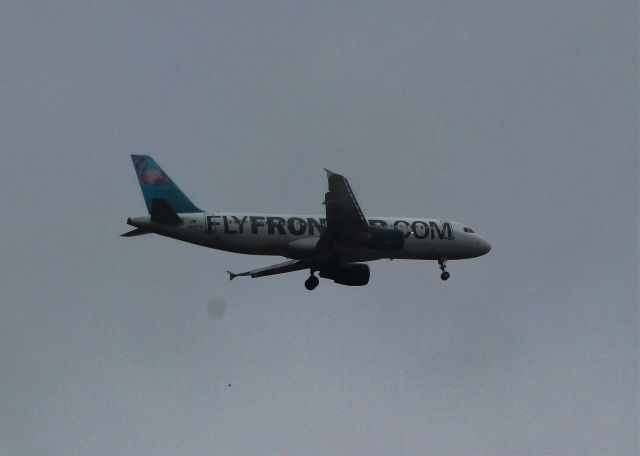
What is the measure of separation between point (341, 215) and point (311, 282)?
7588 millimetres

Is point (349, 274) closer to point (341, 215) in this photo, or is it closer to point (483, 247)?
point (341, 215)

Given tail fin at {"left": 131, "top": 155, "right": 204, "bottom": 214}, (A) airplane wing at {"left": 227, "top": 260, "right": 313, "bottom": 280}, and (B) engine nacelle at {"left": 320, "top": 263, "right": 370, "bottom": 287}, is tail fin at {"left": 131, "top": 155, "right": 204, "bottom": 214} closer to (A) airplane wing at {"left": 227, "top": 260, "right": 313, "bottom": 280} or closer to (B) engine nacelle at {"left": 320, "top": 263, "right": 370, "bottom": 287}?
(A) airplane wing at {"left": 227, "top": 260, "right": 313, "bottom": 280}

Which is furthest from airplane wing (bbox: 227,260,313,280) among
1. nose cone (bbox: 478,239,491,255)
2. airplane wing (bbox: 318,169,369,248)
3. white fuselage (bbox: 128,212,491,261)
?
nose cone (bbox: 478,239,491,255)

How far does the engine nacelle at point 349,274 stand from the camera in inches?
2173

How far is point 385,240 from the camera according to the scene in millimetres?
51000

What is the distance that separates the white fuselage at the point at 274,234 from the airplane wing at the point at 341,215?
0.97 metres

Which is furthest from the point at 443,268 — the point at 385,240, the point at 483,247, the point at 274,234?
the point at 274,234

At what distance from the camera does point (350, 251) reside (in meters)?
52.2

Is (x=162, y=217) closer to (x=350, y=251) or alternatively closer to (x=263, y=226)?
(x=263, y=226)

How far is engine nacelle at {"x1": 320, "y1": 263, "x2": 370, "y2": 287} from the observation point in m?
55.2

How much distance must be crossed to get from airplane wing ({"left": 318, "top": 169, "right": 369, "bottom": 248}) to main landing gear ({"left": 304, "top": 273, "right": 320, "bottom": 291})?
5.17 metres

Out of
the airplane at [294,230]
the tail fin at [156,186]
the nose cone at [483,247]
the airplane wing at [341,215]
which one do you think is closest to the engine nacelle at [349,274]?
the airplane at [294,230]

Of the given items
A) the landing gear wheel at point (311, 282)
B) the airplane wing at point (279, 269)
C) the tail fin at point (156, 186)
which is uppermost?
the tail fin at point (156, 186)

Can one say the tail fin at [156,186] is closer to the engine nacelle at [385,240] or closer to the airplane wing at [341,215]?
the airplane wing at [341,215]
